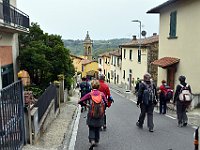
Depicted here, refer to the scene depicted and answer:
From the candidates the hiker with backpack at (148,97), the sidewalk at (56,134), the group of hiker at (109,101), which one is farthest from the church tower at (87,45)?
the hiker with backpack at (148,97)

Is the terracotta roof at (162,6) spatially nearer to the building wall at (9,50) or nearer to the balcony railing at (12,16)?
the balcony railing at (12,16)

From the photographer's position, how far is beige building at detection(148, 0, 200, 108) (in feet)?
46.1

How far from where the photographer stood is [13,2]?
14.4m

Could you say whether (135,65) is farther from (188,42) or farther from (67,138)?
(67,138)

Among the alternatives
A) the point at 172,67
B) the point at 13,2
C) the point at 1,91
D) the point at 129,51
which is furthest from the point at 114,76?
the point at 1,91

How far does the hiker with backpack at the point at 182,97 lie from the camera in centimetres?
873

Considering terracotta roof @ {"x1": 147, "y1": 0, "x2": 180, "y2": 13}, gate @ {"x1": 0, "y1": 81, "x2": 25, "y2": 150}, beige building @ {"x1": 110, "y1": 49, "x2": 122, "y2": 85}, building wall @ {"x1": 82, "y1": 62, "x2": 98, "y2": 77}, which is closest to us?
gate @ {"x1": 0, "y1": 81, "x2": 25, "y2": 150}

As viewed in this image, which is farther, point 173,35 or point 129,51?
point 129,51

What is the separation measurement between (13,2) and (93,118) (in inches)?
412

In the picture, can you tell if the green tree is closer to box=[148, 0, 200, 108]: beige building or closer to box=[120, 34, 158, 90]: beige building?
box=[148, 0, 200, 108]: beige building

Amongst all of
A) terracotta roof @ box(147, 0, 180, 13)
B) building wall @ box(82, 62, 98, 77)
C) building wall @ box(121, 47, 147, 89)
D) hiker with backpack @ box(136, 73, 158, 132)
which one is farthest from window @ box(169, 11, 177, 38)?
building wall @ box(82, 62, 98, 77)

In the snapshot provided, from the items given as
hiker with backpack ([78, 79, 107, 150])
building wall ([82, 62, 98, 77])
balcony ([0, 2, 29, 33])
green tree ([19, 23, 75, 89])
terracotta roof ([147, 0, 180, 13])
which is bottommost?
building wall ([82, 62, 98, 77])

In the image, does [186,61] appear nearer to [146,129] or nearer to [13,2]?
[146,129]

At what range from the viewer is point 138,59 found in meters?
31.0
